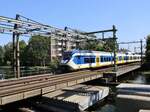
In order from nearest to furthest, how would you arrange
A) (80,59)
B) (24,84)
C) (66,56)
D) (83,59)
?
(24,84) → (66,56) → (80,59) → (83,59)

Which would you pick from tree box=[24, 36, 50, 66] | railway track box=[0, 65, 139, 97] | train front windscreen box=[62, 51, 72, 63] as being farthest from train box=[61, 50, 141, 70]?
tree box=[24, 36, 50, 66]

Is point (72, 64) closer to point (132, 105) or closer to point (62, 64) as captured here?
point (62, 64)

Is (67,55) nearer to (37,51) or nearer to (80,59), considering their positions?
(80,59)

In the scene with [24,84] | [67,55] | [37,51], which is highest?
[37,51]

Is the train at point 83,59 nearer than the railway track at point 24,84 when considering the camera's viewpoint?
No

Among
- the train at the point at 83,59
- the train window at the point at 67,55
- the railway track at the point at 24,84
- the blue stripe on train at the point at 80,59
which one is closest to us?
the railway track at the point at 24,84

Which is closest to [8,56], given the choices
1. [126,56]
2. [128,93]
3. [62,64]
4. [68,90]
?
[126,56]

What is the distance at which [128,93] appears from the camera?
24312 mm

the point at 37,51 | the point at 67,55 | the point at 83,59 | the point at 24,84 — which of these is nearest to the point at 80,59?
the point at 83,59

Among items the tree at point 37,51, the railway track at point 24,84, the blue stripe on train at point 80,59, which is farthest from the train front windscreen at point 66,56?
the tree at point 37,51

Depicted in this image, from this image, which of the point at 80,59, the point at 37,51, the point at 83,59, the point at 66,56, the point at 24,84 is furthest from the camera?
the point at 37,51

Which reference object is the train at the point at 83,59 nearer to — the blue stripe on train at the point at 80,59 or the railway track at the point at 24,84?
the blue stripe on train at the point at 80,59

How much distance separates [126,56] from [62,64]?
1376 inches

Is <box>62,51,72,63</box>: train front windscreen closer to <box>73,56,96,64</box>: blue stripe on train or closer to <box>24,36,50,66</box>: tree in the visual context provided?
<box>73,56,96,64</box>: blue stripe on train
